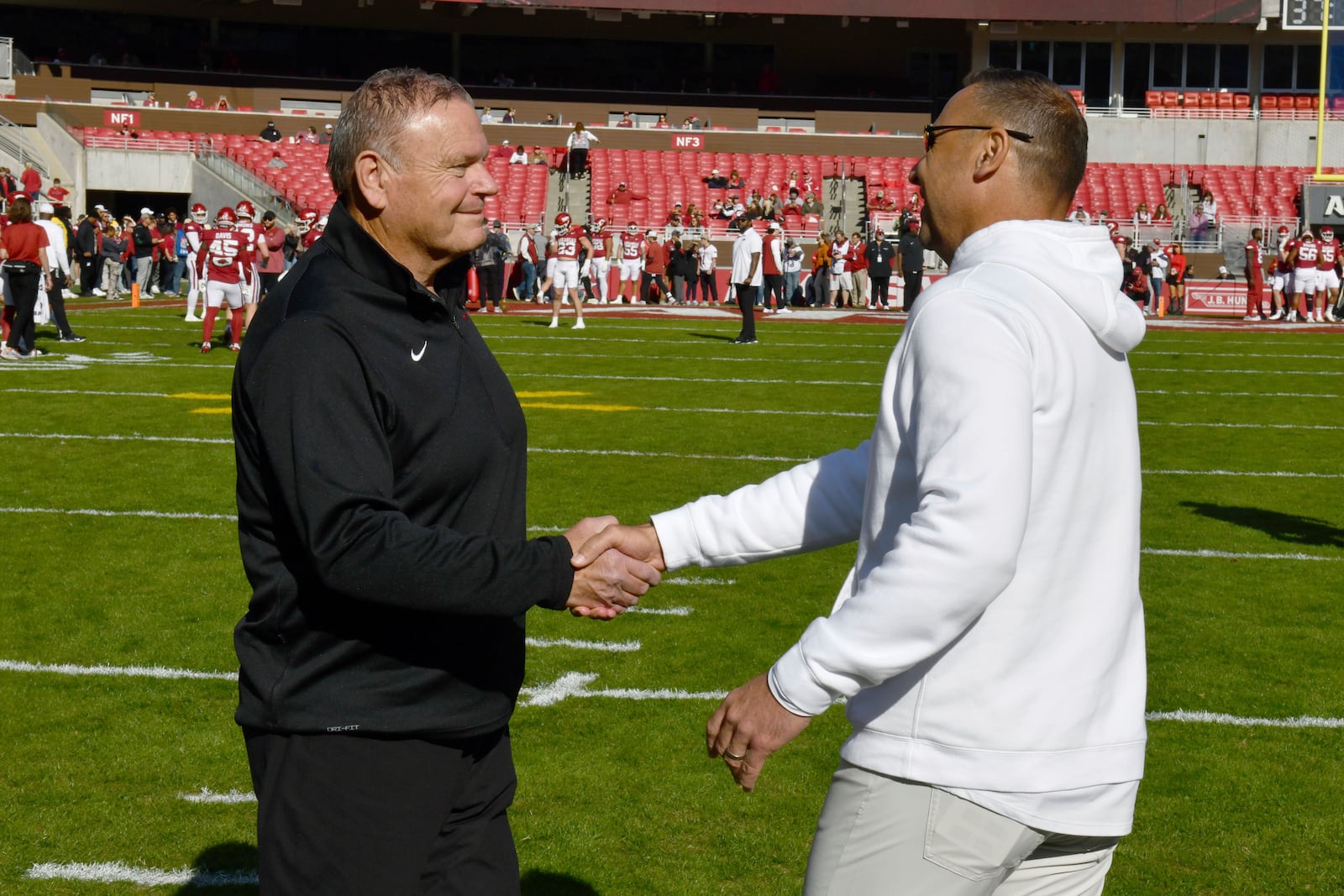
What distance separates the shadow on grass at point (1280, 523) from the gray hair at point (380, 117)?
290 inches

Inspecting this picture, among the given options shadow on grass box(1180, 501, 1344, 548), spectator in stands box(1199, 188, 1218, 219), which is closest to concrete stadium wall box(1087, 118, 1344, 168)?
spectator in stands box(1199, 188, 1218, 219)

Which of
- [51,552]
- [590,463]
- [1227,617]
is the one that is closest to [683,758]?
[1227,617]

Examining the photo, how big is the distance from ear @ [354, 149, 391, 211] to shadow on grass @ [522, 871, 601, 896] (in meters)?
2.19

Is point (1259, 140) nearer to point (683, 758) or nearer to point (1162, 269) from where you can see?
point (1162, 269)

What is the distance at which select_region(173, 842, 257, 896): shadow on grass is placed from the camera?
4.07 metres

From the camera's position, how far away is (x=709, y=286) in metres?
33.0

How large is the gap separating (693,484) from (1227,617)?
385 cm

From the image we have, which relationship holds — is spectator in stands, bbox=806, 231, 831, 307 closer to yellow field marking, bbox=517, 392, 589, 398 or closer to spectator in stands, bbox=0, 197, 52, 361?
spectator in stands, bbox=0, 197, 52, 361

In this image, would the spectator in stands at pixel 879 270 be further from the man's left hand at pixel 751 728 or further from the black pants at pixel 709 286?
the man's left hand at pixel 751 728

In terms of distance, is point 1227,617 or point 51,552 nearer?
point 1227,617

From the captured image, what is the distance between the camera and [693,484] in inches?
392

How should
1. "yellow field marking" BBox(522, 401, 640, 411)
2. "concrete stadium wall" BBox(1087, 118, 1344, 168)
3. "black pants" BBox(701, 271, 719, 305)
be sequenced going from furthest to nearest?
"concrete stadium wall" BBox(1087, 118, 1344, 168), "black pants" BBox(701, 271, 719, 305), "yellow field marking" BBox(522, 401, 640, 411)

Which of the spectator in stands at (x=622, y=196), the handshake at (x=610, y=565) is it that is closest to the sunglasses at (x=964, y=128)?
the handshake at (x=610, y=565)

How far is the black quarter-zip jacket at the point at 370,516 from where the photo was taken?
7.72 feet
